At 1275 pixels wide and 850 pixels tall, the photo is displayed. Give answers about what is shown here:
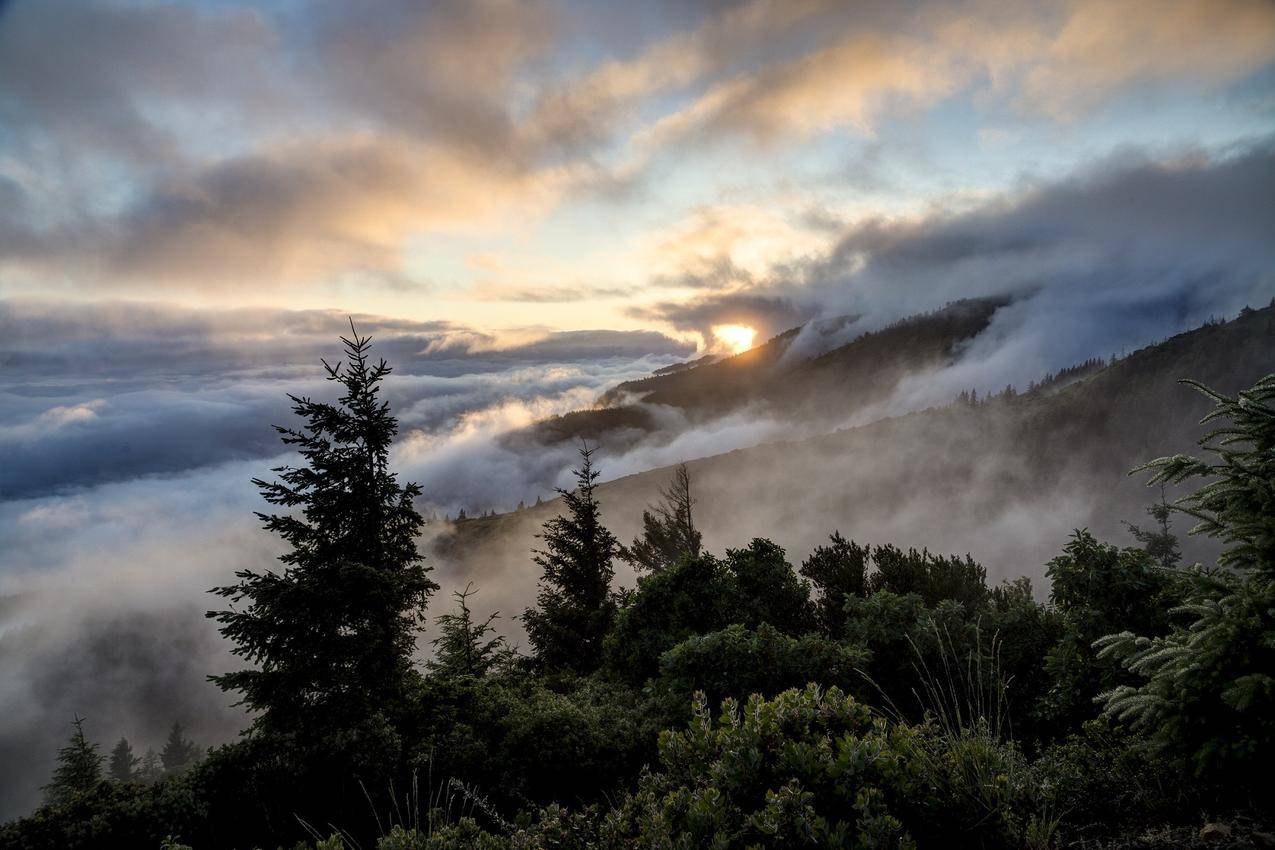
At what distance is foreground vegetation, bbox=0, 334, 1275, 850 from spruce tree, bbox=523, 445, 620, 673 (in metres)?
4.00

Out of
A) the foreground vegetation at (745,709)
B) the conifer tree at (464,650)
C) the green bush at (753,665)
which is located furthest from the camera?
the conifer tree at (464,650)

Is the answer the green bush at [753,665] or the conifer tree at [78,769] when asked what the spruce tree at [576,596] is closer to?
the green bush at [753,665]

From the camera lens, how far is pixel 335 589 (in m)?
11.6

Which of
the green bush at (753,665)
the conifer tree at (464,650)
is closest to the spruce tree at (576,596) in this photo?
the conifer tree at (464,650)

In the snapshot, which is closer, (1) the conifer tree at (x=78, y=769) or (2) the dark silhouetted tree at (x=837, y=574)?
(2) the dark silhouetted tree at (x=837, y=574)

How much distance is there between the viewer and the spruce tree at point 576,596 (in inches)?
901

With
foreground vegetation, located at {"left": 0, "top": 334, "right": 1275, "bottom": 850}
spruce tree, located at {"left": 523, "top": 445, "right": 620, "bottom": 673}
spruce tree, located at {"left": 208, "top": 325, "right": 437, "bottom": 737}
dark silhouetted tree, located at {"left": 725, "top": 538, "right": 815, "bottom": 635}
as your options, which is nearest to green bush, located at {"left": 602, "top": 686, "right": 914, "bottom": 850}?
foreground vegetation, located at {"left": 0, "top": 334, "right": 1275, "bottom": 850}

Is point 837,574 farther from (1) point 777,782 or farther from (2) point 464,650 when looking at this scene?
(1) point 777,782

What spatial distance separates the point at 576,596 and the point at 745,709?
75.3 feet

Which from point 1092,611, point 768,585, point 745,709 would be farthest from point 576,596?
point 745,709

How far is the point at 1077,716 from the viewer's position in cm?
845

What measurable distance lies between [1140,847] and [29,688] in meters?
306

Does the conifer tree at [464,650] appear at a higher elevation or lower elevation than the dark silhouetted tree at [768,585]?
lower

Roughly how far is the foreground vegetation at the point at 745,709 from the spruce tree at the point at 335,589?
0.06 m
